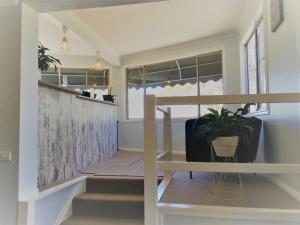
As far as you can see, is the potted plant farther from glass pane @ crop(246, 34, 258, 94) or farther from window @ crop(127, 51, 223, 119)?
window @ crop(127, 51, 223, 119)

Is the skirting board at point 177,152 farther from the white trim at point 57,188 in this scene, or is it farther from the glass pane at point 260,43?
the white trim at point 57,188

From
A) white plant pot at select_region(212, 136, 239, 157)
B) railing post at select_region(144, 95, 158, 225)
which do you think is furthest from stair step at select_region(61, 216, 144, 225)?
white plant pot at select_region(212, 136, 239, 157)

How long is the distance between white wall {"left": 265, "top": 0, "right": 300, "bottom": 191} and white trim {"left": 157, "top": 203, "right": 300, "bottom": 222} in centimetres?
69

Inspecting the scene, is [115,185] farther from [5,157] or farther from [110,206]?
[5,157]

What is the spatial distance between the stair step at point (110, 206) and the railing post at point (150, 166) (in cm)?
79

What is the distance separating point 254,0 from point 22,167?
3.56 meters

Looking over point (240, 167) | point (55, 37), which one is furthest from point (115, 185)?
point (55, 37)

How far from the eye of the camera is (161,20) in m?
4.62

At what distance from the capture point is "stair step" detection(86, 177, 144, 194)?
3227 mm

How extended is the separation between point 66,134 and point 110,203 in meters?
0.99

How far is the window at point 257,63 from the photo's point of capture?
12.6 feet

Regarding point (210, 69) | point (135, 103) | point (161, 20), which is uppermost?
point (161, 20)

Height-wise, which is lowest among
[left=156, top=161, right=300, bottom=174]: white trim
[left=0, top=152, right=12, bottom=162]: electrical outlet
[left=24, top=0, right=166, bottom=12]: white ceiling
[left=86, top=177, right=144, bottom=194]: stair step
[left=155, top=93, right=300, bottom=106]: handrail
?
[left=86, top=177, right=144, bottom=194]: stair step

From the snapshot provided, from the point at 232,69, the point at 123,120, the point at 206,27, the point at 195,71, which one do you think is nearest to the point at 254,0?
the point at 206,27
